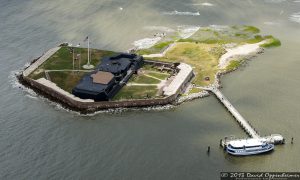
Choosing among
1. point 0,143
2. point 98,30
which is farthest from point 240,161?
point 98,30

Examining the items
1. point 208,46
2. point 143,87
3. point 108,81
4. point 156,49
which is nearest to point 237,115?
point 143,87

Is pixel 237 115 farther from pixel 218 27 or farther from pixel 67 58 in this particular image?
pixel 218 27

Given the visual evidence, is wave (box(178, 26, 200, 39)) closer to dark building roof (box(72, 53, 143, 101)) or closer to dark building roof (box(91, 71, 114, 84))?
dark building roof (box(72, 53, 143, 101))

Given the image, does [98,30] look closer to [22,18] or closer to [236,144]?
[22,18]

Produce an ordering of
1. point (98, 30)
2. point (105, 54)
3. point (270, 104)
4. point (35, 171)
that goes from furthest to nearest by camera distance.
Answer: point (98, 30), point (105, 54), point (270, 104), point (35, 171)

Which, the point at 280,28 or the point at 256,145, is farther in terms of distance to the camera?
the point at 280,28

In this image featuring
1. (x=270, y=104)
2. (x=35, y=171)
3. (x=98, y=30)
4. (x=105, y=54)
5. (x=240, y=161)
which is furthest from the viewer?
(x=98, y=30)

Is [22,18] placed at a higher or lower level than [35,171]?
higher

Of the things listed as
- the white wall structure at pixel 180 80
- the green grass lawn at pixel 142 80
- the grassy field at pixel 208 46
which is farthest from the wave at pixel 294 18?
the green grass lawn at pixel 142 80
